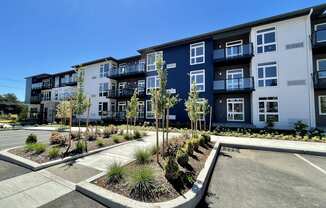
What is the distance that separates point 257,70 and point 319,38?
5421 millimetres

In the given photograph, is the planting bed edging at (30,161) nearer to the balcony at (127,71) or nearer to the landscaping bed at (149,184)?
the landscaping bed at (149,184)

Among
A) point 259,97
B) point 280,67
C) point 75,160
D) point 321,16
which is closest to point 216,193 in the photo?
point 75,160

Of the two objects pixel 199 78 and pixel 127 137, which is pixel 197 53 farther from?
pixel 127 137

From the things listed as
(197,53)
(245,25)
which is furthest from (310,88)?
(197,53)

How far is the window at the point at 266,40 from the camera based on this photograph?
17.0m

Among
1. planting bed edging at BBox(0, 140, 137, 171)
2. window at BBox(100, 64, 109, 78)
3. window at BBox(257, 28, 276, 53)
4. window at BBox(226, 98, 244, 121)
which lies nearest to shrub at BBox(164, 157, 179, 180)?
planting bed edging at BBox(0, 140, 137, 171)

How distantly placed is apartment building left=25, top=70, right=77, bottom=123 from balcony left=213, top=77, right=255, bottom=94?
27.5 metres

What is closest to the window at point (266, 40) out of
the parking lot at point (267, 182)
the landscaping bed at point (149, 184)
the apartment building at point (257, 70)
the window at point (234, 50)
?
the apartment building at point (257, 70)

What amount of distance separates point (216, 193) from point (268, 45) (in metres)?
17.6

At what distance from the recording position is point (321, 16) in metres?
15.9

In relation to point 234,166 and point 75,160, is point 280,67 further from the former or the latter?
point 75,160

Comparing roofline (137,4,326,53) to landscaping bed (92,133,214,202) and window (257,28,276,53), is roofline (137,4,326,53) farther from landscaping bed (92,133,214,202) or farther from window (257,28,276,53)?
landscaping bed (92,133,214,202)

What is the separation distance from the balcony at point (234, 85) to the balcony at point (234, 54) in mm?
2259

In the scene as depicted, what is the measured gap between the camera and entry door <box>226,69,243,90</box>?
1773 centimetres
